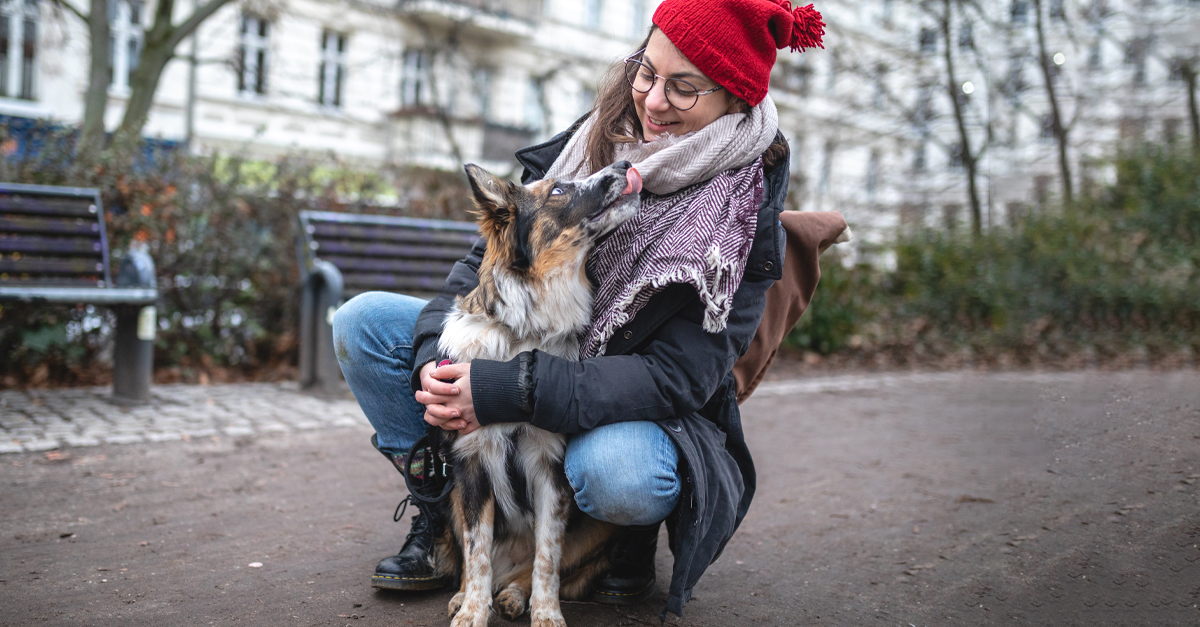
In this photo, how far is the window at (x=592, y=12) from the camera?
2423 cm

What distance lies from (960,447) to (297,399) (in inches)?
183

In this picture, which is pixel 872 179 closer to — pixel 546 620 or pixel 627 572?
pixel 627 572

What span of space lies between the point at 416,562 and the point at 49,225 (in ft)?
13.8

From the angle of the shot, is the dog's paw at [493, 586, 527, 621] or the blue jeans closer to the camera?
the blue jeans

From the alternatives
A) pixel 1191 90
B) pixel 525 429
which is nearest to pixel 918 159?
pixel 1191 90

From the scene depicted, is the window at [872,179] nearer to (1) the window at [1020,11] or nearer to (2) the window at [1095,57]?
(1) the window at [1020,11]

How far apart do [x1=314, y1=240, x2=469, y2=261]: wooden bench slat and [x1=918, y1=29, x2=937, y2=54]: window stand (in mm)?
9114

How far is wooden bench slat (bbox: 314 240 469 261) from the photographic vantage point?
20.7ft

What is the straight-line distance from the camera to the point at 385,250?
655 cm

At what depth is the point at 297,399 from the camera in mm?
6059

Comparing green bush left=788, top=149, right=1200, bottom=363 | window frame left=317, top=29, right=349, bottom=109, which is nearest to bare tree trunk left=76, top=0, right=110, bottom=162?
green bush left=788, top=149, right=1200, bottom=363

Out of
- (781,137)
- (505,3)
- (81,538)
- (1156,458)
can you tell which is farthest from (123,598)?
(505,3)

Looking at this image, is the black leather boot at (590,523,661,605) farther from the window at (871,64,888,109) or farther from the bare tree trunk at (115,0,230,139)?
the window at (871,64,888,109)

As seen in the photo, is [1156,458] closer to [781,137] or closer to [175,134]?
[781,137]
